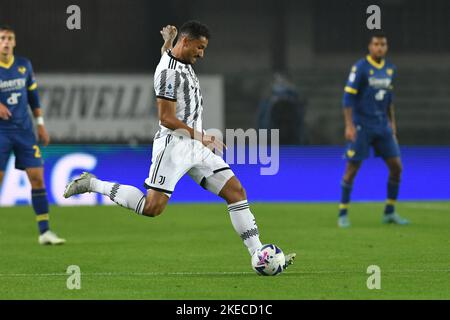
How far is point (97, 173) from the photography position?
16062 millimetres

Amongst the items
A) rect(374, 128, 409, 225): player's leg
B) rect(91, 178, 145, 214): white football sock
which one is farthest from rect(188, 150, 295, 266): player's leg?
rect(374, 128, 409, 225): player's leg

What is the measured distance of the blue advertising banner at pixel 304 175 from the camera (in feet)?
53.2

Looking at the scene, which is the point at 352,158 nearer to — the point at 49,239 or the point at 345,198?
the point at 345,198

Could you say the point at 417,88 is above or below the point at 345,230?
above

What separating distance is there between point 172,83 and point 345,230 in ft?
14.8

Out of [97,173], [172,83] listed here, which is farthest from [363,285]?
[97,173]

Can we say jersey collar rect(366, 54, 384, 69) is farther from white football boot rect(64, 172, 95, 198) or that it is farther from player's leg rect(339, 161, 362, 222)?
white football boot rect(64, 172, 95, 198)

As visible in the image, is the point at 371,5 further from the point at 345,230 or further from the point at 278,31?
the point at 345,230

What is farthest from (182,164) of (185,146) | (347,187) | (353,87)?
(347,187)

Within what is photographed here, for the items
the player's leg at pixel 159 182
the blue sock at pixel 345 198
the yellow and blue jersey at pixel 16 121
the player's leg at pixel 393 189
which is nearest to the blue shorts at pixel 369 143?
the player's leg at pixel 393 189

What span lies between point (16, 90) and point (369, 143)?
396 cm

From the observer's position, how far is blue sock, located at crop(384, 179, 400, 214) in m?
12.7

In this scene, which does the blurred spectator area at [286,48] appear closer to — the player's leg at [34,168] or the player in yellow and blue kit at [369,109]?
the player in yellow and blue kit at [369,109]

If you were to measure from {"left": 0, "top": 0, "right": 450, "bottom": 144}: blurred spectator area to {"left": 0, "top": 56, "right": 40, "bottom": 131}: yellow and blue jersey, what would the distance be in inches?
228
